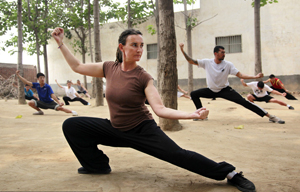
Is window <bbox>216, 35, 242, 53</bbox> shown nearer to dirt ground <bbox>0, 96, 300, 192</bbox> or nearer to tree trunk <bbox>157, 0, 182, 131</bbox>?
dirt ground <bbox>0, 96, 300, 192</bbox>

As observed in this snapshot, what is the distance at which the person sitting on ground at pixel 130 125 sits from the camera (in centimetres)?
268

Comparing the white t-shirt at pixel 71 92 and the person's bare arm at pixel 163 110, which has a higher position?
the person's bare arm at pixel 163 110

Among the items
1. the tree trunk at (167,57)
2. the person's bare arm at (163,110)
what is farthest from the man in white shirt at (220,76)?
the person's bare arm at (163,110)

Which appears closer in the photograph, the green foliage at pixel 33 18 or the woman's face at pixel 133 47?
the woman's face at pixel 133 47

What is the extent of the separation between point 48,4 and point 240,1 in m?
14.1

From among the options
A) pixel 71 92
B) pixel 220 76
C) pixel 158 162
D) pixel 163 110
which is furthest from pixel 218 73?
pixel 71 92

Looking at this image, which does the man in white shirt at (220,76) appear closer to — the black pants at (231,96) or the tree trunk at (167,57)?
the black pants at (231,96)

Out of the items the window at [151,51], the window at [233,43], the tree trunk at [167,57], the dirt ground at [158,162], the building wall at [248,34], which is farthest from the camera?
the window at [151,51]

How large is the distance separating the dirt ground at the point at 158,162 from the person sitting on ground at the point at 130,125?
0.19 m

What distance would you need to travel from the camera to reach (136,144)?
2863 millimetres

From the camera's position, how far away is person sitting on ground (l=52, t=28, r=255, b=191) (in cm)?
268

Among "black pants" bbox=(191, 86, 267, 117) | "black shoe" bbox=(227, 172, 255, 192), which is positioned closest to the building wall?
"black pants" bbox=(191, 86, 267, 117)

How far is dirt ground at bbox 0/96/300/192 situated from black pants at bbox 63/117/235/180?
187 mm

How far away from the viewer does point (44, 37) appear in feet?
67.3
